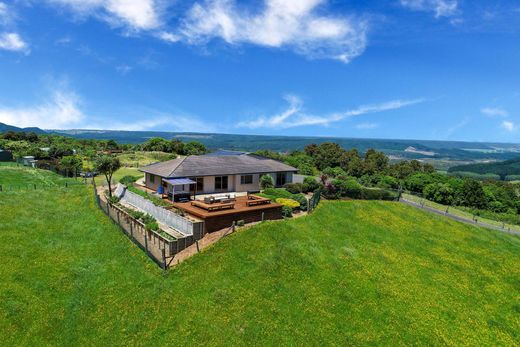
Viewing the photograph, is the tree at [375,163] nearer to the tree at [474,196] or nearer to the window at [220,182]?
the tree at [474,196]

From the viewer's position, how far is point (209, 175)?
3178 centimetres

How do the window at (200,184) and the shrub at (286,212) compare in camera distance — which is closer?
the shrub at (286,212)

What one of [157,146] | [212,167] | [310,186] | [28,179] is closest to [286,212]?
[310,186]

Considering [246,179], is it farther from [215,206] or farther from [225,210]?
[215,206]

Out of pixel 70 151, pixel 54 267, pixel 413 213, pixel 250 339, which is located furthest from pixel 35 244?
pixel 70 151

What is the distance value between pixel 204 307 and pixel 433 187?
2470 inches

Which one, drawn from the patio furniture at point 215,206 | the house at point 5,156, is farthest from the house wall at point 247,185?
the house at point 5,156

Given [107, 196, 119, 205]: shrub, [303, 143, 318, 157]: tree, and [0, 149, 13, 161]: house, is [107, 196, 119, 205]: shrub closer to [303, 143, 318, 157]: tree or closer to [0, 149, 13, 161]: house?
[0, 149, 13, 161]: house

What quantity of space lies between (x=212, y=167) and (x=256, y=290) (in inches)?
779

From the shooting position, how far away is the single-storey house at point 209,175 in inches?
1164

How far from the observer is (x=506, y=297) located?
19984mm

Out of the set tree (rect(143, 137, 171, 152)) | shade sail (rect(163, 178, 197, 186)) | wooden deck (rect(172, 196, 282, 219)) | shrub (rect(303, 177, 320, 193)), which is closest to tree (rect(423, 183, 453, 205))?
shrub (rect(303, 177, 320, 193))

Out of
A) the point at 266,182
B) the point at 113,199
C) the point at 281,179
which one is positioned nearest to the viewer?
the point at 113,199

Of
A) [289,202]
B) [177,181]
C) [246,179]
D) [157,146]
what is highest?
[157,146]
